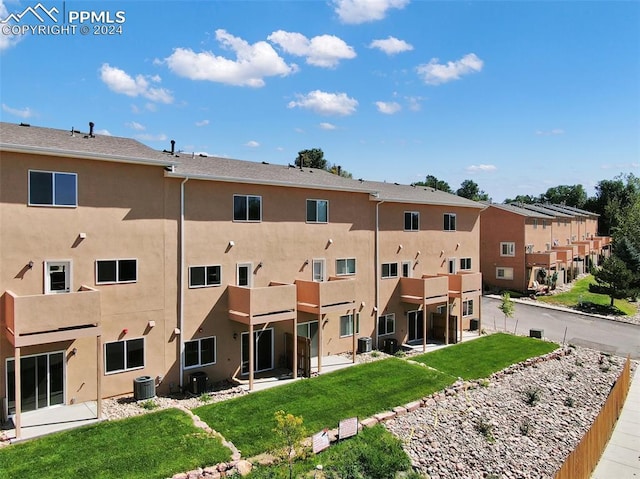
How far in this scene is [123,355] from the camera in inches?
620

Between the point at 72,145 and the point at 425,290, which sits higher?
the point at 72,145

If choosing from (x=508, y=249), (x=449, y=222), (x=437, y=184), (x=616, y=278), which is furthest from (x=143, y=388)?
(x=437, y=184)

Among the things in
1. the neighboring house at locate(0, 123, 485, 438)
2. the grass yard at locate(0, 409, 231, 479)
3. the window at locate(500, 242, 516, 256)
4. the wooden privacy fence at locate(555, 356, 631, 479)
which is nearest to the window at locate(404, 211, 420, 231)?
the neighboring house at locate(0, 123, 485, 438)

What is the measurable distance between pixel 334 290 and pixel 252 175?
6349 millimetres

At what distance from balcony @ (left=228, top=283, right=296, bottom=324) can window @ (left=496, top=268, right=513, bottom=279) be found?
31656 millimetres

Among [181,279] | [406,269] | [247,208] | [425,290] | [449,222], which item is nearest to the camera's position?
[181,279]

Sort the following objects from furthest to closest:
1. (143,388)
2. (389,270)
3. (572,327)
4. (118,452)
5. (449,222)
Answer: (572,327) → (449,222) → (389,270) → (143,388) → (118,452)

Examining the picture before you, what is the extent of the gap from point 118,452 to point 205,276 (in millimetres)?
7293

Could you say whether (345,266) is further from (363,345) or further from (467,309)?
(467,309)

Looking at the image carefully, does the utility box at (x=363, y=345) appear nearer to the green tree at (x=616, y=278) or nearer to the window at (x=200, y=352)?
the window at (x=200, y=352)

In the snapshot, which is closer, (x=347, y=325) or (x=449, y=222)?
(x=347, y=325)

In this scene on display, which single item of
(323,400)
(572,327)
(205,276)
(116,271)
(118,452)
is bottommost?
(572,327)

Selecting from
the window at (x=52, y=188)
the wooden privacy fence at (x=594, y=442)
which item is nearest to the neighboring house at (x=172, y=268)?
the window at (x=52, y=188)

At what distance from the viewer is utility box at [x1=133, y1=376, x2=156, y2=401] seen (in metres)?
15.4
